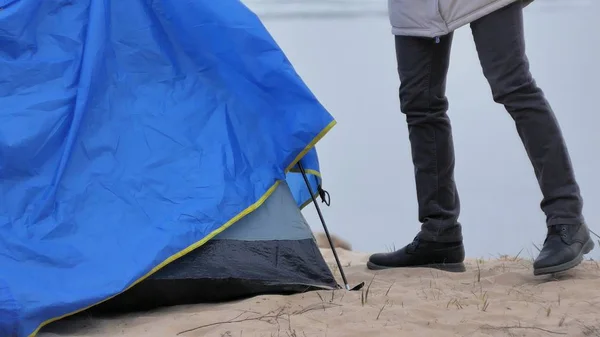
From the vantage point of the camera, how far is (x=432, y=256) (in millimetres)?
2236

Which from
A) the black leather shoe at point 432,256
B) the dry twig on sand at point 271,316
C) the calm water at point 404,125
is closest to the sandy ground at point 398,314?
the dry twig on sand at point 271,316

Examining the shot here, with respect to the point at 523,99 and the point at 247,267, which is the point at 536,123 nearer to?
the point at 523,99

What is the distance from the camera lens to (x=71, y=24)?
6.28 feet

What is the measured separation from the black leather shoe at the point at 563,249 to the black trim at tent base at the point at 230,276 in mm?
475

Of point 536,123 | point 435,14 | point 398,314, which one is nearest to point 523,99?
point 536,123

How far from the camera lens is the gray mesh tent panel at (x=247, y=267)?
5.68ft

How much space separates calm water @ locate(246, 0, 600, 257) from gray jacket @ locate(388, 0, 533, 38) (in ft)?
4.92

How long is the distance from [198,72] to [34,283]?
0.66 meters

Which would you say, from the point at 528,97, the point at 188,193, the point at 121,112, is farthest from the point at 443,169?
the point at 121,112

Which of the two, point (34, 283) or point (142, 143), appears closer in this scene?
point (34, 283)

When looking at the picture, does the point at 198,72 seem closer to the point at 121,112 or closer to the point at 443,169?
the point at 121,112

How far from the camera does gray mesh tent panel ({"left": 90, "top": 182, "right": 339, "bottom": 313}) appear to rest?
173 centimetres

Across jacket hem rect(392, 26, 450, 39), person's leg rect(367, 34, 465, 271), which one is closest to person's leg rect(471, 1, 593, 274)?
jacket hem rect(392, 26, 450, 39)

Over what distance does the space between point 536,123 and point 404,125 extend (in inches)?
73.1
